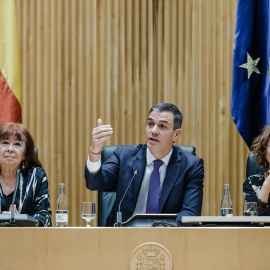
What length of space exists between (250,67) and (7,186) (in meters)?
1.90

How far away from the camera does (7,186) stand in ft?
10.6

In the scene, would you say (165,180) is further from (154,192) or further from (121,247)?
(121,247)

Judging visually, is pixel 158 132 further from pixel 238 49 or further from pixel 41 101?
pixel 41 101

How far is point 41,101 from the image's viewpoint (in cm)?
427

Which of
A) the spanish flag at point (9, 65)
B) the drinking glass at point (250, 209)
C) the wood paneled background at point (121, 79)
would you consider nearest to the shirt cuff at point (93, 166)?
the drinking glass at point (250, 209)

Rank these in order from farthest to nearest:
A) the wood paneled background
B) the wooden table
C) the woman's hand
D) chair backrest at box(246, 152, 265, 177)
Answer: the wood paneled background, chair backrest at box(246, 152, 265, 177), the woman's hand, the wooden table

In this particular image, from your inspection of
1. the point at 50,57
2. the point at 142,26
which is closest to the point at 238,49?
the point at 142,26

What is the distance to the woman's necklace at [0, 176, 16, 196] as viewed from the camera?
3.21 m

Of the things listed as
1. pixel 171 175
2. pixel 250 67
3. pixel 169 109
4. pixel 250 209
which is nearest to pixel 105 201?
pixel 171 175

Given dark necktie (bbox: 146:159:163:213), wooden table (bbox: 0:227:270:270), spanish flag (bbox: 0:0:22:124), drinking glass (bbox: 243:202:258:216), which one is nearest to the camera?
wooden table (bbox: 0:227:270:270)

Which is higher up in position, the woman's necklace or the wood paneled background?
the wood paneled background

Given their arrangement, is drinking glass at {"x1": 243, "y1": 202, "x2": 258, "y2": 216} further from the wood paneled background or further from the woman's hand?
the wood paneled background

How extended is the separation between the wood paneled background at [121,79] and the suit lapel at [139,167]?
92 cm

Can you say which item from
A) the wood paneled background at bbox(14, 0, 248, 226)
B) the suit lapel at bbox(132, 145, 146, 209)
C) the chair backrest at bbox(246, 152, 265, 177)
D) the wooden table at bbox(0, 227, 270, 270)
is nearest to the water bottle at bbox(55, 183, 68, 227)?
the wooden table at bbox(0, 227, 270, 270)
